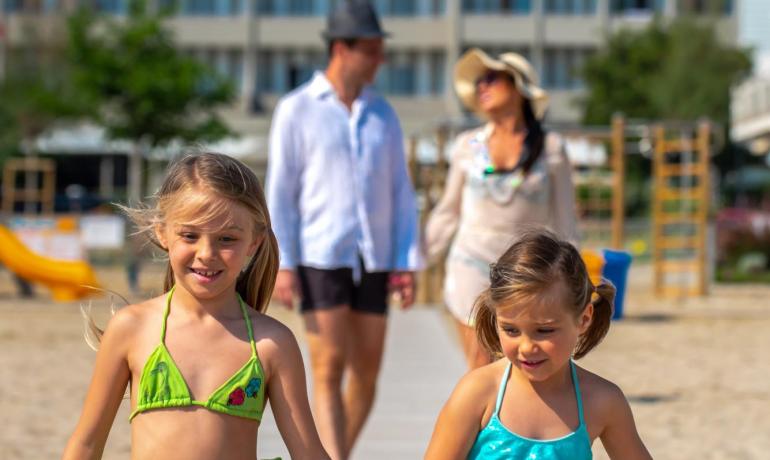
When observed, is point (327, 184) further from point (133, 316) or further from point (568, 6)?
point (568, 6)

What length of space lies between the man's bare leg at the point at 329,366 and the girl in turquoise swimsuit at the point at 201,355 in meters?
2.24

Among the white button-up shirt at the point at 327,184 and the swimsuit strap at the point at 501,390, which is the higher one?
the white button-up shirt at the point at 327,184

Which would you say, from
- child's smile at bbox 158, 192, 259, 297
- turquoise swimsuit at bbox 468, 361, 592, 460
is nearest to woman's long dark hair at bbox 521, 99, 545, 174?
turquoise swimsuit at bbox 468, 361, 592, 460

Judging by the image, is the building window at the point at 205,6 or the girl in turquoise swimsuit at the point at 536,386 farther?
the building window at the point at 205,6

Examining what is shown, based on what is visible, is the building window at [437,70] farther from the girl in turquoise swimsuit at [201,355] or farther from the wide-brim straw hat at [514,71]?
the girl in turquoise swimsuit at [201,355]

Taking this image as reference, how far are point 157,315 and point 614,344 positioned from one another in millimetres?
11625

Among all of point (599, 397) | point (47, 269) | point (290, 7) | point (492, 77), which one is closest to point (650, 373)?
point (492, 77)

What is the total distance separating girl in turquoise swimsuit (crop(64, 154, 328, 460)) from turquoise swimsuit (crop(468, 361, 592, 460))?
377 mm

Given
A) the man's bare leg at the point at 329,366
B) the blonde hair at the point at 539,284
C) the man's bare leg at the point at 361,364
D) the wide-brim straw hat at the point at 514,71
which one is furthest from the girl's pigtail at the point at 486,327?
the wide-brim straw hat at the point at 514,71

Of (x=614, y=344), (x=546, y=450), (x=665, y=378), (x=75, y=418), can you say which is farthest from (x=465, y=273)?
(x=614, y=344)

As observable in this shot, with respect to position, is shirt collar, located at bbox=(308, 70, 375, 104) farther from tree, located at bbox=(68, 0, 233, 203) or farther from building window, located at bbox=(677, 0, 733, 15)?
building window, located at bbox=(677, 0, 733, 15)

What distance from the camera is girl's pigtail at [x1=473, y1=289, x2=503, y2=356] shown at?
3.51 metres

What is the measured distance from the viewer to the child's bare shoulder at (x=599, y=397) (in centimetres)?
342

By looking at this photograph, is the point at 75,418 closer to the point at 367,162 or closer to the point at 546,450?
the point at 367,162
